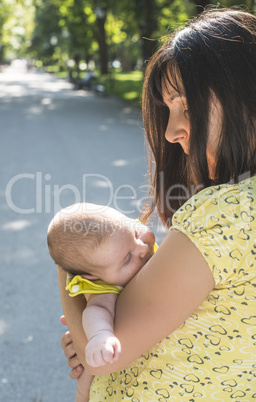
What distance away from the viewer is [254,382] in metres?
1.28

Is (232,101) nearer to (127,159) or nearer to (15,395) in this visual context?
(15,395)

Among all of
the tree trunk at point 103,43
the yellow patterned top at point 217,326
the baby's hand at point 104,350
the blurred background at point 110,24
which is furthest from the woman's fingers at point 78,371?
the tree trunk at point 103,43

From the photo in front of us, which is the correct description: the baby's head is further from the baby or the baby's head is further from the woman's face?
the woman's face

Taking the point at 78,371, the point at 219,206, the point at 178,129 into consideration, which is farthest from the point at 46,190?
the point at 219,206

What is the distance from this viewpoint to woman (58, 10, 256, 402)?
1.13 meters

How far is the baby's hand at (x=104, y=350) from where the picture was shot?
1.16 meters

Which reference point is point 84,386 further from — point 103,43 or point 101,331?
point 103,43

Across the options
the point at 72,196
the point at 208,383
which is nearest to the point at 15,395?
the point at 208,383

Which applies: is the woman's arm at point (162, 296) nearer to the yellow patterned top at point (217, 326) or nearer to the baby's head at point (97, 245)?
the yellow patterned top at point (217, 326)

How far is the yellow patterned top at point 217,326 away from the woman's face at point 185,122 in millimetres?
145

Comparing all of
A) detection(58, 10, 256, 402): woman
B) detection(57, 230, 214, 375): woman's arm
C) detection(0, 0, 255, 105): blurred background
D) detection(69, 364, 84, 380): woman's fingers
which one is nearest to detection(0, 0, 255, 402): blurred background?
detection(0, 0, 255, 105): blurred background

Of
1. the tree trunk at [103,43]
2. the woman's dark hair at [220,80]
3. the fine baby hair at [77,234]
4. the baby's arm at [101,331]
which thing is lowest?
the tree trunk at [103,43]

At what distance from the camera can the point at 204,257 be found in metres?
1.11

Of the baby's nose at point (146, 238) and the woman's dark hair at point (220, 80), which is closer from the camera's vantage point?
the woman's dark hair at point (220, 80)
